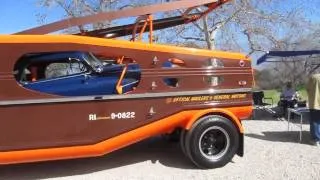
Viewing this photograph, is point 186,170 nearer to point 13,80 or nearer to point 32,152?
point 32,152

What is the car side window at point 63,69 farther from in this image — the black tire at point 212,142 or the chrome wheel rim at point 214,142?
the chrome wheel rim at point 214,142

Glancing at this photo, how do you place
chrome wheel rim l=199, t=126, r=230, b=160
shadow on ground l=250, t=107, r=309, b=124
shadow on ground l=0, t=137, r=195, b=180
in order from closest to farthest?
shadow on ground l=0, t=137, r=195, b=180 < chrome wheel rim l=199, t=126, r=230, b=160 < shadow on ground l=250, t=107, r=309, b=124

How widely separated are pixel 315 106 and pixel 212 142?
7.57 ft

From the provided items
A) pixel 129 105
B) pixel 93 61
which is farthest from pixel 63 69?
pixel 129 105

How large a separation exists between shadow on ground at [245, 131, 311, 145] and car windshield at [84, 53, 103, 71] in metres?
4.14

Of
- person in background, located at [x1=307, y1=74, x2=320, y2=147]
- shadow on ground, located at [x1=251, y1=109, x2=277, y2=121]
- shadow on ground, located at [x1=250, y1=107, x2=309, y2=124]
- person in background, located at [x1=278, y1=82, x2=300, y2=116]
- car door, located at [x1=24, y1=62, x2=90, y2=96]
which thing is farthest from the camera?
person in background, located at [x1=278, y1=82, x2=300, y2=116]

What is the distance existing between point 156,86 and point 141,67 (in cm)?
34

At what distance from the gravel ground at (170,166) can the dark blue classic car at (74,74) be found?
1231 millimetres

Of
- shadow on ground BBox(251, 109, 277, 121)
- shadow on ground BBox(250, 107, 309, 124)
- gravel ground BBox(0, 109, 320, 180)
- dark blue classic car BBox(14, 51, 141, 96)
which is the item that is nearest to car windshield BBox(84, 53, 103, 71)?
dark blue classic car BBox(14, 51, 141, 96)

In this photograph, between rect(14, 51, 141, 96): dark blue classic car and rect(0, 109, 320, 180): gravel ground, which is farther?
rect(0, 109, 320, 180): gravel ground

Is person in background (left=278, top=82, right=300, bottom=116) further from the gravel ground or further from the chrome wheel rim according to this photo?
the chrome wheel rim

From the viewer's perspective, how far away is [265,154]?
333 inches

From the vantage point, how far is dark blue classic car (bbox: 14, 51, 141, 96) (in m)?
6.94

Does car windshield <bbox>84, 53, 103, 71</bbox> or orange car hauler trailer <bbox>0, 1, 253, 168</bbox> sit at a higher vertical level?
car windshield <bbox>84, 53, 103, 71</bbox>
